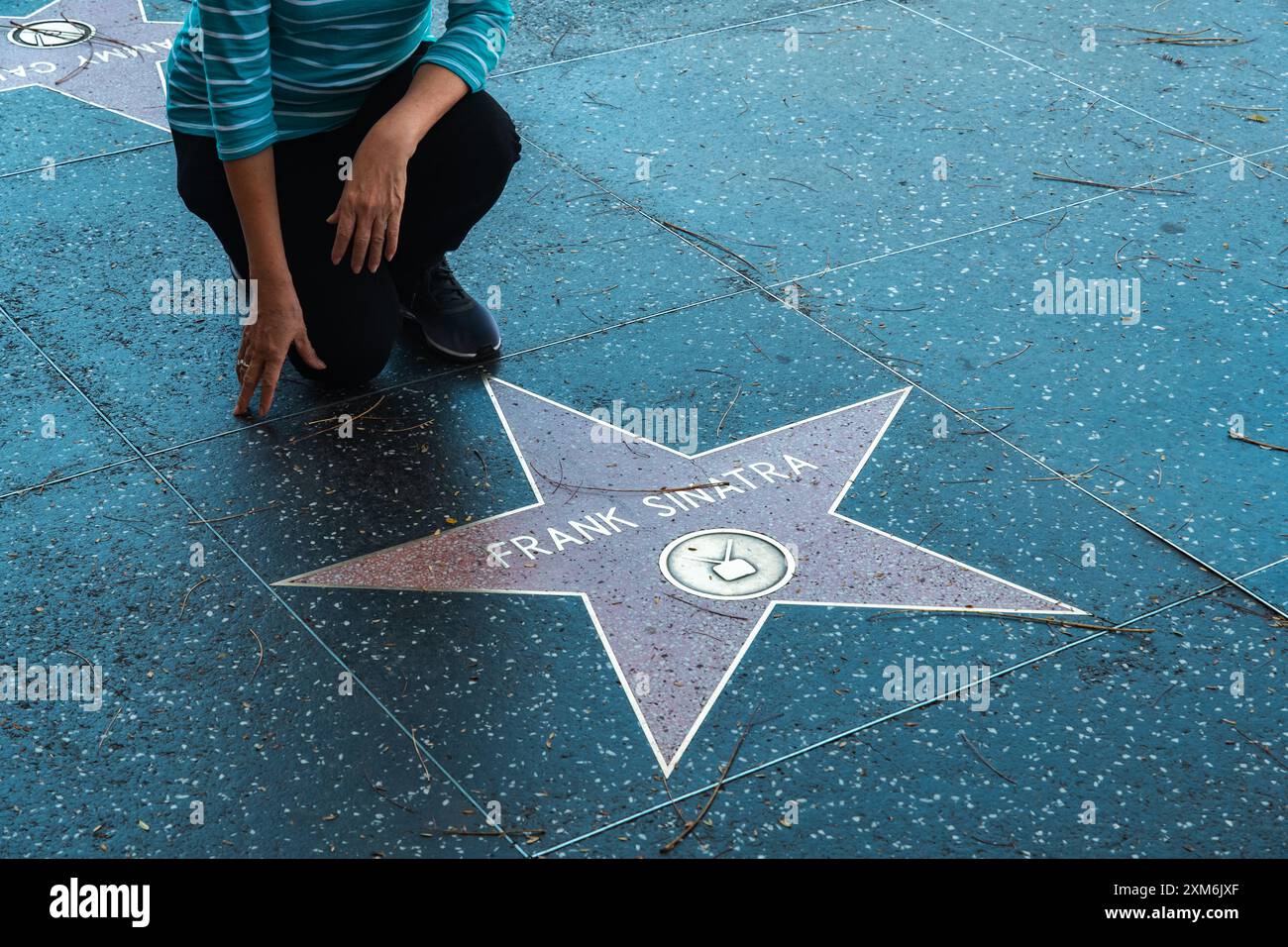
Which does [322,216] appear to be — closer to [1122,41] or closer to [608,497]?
[608,497]

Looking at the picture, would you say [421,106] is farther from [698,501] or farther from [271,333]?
[698,501]

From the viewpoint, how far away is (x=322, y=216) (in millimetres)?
2711

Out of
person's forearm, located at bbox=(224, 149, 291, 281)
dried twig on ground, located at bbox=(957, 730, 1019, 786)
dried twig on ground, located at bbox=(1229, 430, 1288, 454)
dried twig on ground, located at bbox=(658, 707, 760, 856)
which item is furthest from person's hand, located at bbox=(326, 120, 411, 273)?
dried twig on ground, located at bbox=(1229, 430, 1288, 454)

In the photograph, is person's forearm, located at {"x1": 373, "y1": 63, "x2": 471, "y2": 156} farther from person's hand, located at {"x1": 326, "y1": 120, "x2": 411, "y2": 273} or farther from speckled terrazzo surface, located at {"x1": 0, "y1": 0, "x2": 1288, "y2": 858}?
speckled terrazzo surface, located at {"x1": 0, "y1": 0, "x2": 1288, "y2": 858}

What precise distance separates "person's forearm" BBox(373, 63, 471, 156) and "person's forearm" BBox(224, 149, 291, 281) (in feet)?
0.73

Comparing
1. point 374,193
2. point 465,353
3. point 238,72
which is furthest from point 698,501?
point 238,72

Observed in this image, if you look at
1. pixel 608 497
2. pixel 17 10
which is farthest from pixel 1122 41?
pixel 17 10

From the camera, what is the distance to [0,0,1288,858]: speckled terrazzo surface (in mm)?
1976

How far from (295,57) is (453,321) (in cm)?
62

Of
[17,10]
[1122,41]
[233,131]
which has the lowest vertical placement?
[17,10]

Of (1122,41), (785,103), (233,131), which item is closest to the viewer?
(233,131)

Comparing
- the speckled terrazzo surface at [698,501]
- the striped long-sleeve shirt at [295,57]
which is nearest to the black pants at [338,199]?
the striped long-sleeve shirt at [295,57]

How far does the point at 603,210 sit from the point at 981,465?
4.32 feet

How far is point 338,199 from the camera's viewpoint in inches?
106
